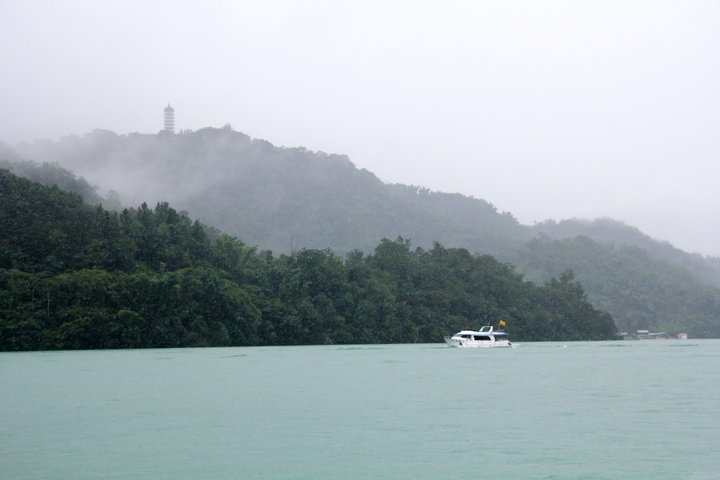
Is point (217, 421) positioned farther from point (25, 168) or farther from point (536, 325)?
point (25, 168)

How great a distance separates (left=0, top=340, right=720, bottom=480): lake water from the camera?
14312 mm

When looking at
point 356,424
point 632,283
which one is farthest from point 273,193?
point 356,424

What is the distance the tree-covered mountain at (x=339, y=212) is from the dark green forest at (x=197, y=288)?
129ft

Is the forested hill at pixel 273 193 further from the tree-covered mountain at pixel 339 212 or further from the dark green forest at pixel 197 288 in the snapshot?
the dark green forest at pixel 197 288

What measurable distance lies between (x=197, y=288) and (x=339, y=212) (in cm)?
7588

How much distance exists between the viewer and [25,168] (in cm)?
9081

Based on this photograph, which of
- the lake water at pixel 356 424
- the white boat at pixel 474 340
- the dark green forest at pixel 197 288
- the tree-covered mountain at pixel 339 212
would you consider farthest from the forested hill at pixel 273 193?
the lake water at pixel 356 424

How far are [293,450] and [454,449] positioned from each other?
2.99 m

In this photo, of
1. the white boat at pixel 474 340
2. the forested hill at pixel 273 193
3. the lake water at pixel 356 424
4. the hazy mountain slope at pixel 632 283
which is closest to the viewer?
the lake water at pixel 356 424

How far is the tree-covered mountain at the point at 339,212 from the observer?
123 m

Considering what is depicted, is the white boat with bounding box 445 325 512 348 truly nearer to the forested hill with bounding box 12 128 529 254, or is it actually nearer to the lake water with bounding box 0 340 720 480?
the lake water with bounding box 0 340 720 480

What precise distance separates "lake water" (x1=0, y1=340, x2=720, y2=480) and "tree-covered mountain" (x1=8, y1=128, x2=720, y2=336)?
90475 millimetres

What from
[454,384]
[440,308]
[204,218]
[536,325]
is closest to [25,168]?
[204,218]

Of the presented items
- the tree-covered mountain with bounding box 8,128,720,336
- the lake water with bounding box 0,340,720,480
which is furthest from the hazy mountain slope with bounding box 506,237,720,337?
the lake water with bounding box 0,340,720,480
